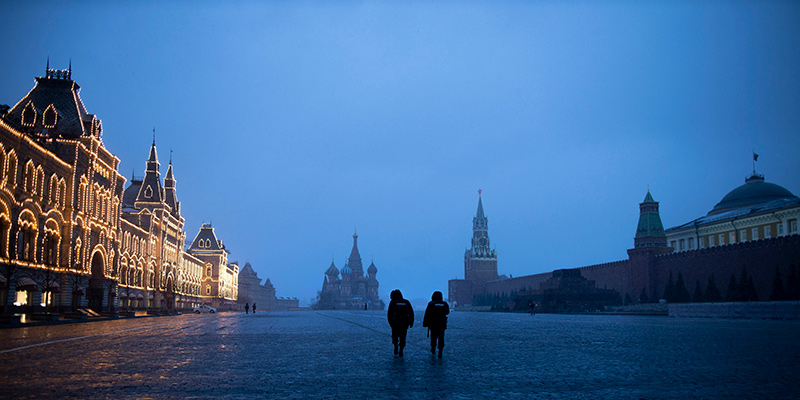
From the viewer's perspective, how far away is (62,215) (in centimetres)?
3369

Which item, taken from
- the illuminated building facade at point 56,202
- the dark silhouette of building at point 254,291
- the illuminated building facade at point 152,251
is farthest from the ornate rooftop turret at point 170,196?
the dark silhouette of building at point 254,291

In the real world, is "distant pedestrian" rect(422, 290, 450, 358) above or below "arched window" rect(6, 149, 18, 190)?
below

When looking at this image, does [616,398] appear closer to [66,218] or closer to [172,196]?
[66,218]

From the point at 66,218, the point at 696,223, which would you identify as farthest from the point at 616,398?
the point at 696,223

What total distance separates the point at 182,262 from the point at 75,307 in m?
36.5

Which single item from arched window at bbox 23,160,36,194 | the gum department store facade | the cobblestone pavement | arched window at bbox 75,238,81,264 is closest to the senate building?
the gum department store facade

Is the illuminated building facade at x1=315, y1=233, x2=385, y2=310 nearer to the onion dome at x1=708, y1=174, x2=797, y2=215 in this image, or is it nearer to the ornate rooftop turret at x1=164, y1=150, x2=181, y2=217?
the ornate rooftop turret at x1=164, y1=150, x2=181, y2=217

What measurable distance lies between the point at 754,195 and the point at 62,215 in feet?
223

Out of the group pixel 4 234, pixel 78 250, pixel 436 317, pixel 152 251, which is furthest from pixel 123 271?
pixel 436 317

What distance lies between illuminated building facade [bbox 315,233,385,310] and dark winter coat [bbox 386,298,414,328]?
14961 centimetres

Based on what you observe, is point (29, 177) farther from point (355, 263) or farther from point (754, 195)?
point (355, 263)

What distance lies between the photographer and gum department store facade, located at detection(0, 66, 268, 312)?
28094mm

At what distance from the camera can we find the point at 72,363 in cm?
896

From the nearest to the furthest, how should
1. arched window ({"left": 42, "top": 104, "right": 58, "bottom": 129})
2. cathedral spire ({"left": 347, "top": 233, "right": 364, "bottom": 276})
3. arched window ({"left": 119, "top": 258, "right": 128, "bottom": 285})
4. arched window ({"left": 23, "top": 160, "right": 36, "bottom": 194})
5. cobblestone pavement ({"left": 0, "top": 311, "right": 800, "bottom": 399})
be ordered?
cobblestone pavement ({"left": 0, "top": 311, "right": 800, "bottom": 399}) → arched window ({"left": 23, "top": 160, "right": 36, "bottom": 194}) → arched window ({"left": 42, "top": 104, "right": 58, "bottom": 129}) → arched window ({"left": 119, "top": 258, "right": 128, "bottom": 285}) → cathedral spire ({"left": 347, "top": 233, "right": 364, "bottom": 276})
